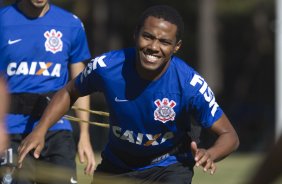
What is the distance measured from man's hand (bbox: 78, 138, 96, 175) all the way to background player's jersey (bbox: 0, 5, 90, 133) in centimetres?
19

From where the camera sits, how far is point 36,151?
6.95 m

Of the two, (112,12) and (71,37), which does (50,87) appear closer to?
(71,37)

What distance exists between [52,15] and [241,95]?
35.8m

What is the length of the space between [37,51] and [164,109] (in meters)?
1.54

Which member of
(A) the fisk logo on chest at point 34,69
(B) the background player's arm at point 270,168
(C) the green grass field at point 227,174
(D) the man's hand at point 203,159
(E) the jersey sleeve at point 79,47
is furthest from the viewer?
(C) the green grass field at point 227,174

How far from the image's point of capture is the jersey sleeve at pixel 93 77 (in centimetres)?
715

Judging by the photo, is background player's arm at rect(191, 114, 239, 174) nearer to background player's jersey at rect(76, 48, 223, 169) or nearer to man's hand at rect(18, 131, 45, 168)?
background player's jersey at rect(76, 48, 223, 169)

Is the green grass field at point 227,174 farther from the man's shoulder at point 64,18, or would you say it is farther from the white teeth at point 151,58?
the white teeth at point 151,58

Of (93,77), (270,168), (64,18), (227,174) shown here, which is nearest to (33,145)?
(93,77)

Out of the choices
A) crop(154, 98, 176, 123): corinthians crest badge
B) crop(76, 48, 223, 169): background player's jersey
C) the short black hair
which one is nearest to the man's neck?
crop(76, 48, 223, 169): background player's jersey

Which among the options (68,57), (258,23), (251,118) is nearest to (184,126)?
(68,57)

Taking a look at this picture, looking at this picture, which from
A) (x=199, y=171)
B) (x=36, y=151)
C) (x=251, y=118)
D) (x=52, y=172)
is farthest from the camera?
(x=251, y=118)

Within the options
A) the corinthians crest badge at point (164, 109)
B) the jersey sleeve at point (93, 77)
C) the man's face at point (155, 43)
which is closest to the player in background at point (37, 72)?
the jersey sleeve at point (93, 77)

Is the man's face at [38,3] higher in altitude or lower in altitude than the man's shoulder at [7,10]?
higher
